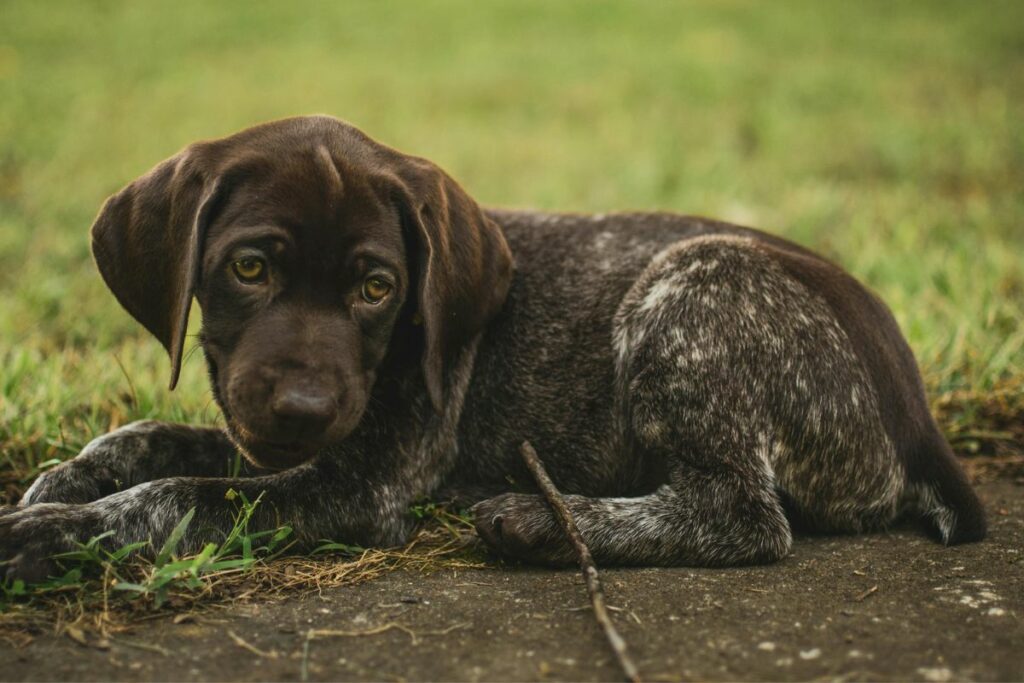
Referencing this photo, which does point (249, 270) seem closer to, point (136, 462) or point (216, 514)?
point (216, 514)

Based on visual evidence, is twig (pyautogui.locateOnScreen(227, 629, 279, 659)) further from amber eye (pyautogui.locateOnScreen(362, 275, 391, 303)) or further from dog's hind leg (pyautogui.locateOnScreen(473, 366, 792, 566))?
amber eye (pyautogui.locateOnScreen(362, 275, 391, 303))

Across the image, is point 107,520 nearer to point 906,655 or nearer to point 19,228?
point 906,655

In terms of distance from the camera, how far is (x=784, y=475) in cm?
415

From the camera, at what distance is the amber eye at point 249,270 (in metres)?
3.63

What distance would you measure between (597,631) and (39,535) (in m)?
1.77

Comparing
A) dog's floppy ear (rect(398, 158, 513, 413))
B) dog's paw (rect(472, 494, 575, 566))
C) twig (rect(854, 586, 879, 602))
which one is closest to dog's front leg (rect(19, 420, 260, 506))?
dog's floppy ear (rect(398, 158, 513, 413))

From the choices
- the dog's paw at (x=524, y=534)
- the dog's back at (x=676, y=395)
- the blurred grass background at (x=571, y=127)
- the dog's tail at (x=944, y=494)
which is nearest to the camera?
the dog's paw at (x=524, y=534)

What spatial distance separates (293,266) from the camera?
11.9 ft

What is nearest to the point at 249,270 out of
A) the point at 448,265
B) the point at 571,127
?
the point at 448,265

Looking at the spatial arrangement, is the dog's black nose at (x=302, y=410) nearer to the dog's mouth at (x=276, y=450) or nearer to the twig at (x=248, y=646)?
A: the dog's mouth at (x=276, y=450)

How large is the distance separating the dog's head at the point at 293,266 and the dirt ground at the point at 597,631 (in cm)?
64

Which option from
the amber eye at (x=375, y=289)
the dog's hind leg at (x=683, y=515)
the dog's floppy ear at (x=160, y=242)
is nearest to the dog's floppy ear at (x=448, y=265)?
the amber eye at (x=375, y=289)

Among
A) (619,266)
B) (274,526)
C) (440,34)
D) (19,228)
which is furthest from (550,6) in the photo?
(274,526)

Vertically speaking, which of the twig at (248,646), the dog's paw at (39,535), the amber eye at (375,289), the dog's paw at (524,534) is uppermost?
the amber eye at (375,289)
